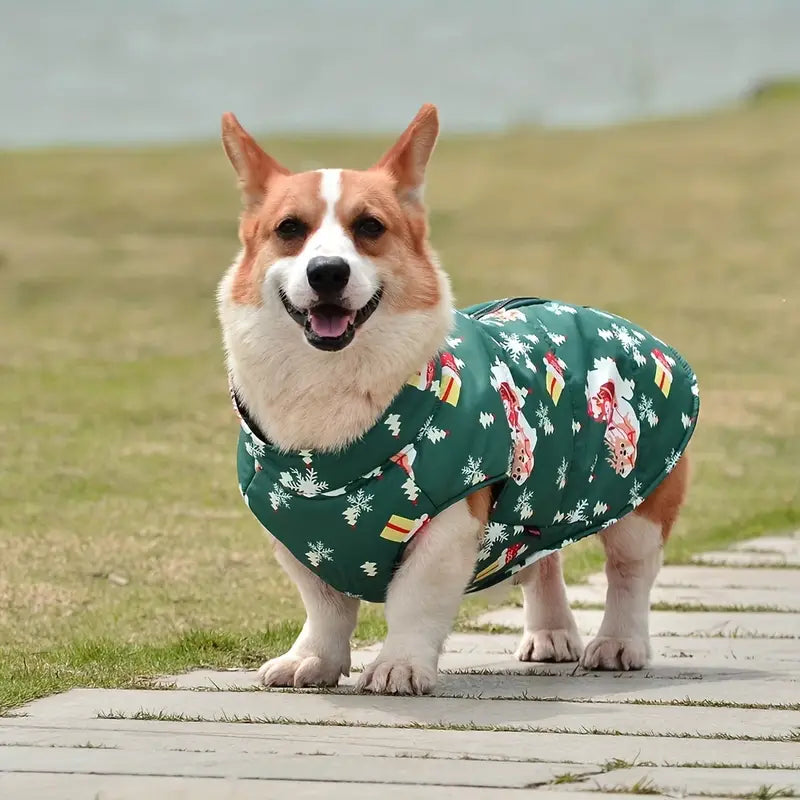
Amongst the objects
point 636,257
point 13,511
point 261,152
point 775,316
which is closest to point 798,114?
point 636,257

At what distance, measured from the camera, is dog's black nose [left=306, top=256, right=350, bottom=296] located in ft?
13.5

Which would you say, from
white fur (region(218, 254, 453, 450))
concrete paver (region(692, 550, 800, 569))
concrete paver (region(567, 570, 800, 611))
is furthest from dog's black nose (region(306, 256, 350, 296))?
concrete paver (region(692, 550, 800, 569))

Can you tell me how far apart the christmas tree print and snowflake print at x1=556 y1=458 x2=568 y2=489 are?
0.59 meters

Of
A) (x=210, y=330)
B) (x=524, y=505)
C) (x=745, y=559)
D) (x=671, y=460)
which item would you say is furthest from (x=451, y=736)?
(x=210, y=330)

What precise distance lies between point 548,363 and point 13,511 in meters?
3.35

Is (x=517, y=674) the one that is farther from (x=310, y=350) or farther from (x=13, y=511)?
(x=13, y=511)

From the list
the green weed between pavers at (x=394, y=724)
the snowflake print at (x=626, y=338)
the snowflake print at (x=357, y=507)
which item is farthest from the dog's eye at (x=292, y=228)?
the green weed between pavers at (x=394, y=724)

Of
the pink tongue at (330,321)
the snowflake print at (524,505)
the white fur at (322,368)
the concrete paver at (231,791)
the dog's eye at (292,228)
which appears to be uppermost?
the dog's eye at (292,228)

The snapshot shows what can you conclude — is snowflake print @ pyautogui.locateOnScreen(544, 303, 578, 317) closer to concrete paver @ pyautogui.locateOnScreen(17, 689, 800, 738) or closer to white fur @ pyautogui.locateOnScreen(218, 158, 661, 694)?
white fur @ pyautogui.locateOnScreen(218, 158, 661, 694)

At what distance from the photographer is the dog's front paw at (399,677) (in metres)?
4.09

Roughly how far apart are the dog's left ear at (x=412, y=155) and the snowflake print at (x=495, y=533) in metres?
0.93

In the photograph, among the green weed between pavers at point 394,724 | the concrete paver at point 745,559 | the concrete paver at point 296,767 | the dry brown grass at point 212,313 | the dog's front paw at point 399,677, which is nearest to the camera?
the concrete paver at point 296,767

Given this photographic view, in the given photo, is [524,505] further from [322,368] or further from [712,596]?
[712,596]

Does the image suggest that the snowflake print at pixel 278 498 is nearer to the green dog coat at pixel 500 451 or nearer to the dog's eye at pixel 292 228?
the green dog coat at pixel 500 451
